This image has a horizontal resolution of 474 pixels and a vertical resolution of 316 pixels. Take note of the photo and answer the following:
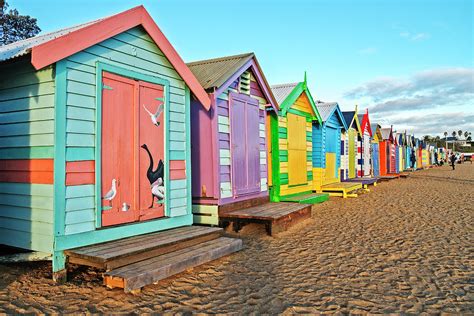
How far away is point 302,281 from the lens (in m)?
4.66

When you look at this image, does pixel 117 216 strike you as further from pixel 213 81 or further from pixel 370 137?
pixel 370 137

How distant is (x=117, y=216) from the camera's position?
496cm

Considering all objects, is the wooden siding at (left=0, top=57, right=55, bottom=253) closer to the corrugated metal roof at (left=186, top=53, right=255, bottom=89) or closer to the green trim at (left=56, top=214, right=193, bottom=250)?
the green trim at (left=56, top=214, right=193, bottom=250)

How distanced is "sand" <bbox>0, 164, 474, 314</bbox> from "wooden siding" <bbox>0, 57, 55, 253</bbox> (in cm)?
65

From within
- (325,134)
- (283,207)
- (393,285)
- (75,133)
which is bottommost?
(393,285)

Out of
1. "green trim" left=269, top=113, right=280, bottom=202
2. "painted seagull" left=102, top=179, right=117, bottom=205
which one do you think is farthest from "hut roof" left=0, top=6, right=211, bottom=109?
"green trim" left=269, top=113, right=280, bottom=202

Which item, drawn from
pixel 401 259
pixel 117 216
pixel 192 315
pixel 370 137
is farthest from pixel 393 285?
pixel 370 137

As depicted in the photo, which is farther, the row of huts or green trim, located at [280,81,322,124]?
green trim, located at [280,81,322,124]

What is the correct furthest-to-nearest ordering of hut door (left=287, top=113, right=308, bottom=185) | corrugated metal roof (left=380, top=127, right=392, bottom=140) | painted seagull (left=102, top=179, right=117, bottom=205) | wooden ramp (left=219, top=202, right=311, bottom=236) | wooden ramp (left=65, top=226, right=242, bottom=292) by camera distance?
corrugated metal roof (left=380, top=127, right=392, bottom=140) < hut door (left=287, top=113, right=308, bottom=185) < wooden ramp (left=219, top=202, right=311, bottom=236) < painted seagull (left=102, top=179, right=117, bottom=205) < wooden ramp (left=65, top=226, right=242, bottom=292)

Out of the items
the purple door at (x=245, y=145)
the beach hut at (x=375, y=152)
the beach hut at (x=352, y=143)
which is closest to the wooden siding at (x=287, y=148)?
the purple door at (x=245, y=145)

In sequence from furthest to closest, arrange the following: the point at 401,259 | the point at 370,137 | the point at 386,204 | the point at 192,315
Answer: the point at 370,137 → the point at 386,204 → the point at 401,259 → the point at 192,315

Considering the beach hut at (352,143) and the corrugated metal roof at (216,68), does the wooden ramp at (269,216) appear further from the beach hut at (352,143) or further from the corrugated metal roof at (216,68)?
the beach hut at (352,143)

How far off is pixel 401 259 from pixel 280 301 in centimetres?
268

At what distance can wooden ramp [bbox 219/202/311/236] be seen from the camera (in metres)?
7.20
